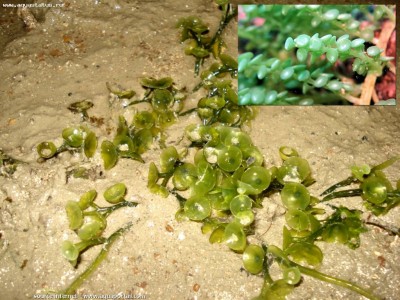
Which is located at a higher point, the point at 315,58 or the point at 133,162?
the point at 315,58

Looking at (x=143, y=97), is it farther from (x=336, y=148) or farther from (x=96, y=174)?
(x=336, y=148)

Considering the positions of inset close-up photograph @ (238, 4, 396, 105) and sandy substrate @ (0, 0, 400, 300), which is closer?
sandy substrate @ (0, 0, 400, 300)

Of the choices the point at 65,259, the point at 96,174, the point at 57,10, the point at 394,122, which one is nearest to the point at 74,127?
the point at 96,174

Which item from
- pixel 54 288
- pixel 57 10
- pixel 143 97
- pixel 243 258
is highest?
pixel 57 10

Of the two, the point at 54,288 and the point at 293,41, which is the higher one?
the point at 293,41
